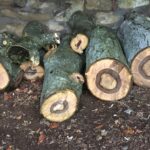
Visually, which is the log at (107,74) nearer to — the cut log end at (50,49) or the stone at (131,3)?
the cut log end at (50,49)

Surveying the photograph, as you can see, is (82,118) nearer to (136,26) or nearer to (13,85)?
(13,85)

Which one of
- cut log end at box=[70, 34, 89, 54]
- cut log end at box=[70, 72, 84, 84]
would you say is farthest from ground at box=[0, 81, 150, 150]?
cut log end at box=[70, 34, 89, 54]

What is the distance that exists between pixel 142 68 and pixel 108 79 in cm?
53

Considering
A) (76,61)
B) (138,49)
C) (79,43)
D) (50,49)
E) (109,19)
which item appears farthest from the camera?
(109,19)

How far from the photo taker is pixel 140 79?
5.82 meters

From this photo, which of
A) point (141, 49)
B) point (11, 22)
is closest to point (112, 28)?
point (141, 49)

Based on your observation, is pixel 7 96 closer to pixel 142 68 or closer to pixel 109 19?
pixel 142 68

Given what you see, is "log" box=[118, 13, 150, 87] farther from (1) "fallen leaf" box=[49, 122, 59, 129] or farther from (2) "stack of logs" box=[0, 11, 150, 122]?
(1) "fallen leaf" box=[49, 122, 59, 129]

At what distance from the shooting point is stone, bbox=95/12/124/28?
662 cm

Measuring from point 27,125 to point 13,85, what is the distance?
2.65 ft

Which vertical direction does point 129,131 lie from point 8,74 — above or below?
below

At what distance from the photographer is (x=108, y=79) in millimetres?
5523

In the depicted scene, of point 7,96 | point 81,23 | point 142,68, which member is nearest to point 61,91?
point 7,96

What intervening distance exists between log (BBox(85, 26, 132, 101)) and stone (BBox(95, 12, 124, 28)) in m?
1.03
